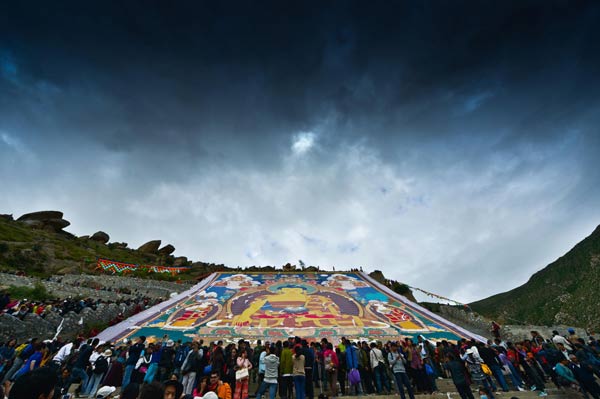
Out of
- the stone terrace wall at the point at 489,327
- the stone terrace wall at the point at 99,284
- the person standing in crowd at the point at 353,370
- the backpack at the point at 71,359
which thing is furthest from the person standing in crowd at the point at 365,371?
the stone terrace wall at the point at 99,284

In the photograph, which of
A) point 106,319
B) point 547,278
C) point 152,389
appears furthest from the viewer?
point 547,278

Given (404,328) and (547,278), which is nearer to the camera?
(404,328)

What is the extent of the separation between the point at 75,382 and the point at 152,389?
8.38m

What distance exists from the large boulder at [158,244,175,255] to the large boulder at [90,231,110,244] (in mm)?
12728

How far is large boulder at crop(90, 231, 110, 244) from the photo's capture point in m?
54.0

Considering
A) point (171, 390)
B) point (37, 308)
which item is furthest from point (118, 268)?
point (171, 390)

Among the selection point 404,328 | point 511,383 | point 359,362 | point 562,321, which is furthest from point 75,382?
point 562,321

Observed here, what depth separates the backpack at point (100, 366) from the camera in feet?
25.5

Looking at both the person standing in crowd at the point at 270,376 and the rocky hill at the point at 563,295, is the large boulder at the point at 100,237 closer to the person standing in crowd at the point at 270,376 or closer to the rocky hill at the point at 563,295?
the person standing in crowd at the point at 270,376

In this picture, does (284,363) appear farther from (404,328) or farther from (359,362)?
(404,328)

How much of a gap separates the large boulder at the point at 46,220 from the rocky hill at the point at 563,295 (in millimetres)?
69379

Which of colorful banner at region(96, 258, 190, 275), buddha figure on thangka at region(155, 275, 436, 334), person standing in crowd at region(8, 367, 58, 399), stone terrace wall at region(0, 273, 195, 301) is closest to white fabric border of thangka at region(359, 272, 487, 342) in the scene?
buddha figure on thangka at region(155, 275, 436, 334)

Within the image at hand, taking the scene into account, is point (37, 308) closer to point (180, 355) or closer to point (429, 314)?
point (180, 355)

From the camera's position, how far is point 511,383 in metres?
8.77
